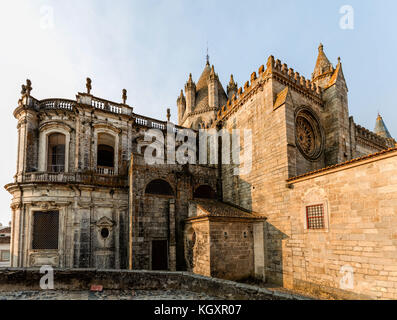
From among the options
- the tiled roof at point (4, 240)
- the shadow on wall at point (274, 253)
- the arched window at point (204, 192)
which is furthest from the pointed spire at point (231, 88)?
the tiled roof at point (4, 240)

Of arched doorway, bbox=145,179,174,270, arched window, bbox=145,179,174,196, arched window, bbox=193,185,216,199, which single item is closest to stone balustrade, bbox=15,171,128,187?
arched window, bbox=145,179,174,196

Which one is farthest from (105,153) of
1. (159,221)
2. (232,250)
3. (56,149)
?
(232,250)

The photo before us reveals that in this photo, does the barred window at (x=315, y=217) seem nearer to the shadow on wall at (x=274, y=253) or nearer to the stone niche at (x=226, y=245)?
the shadow on wall at (x=274, y=253)

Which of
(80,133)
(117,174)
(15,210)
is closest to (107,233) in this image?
(117,174)

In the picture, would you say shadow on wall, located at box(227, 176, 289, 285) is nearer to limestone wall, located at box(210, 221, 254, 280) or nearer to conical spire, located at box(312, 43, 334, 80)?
limestone wall, located at box(210, 221, 254, 280)

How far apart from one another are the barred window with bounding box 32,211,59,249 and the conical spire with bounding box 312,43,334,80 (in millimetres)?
21652

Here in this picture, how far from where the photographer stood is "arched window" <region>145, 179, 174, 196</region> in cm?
1675

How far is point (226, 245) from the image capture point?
13625mm

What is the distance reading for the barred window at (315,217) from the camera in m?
11.2

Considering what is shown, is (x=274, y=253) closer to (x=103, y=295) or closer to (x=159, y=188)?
(x=159, y=188)

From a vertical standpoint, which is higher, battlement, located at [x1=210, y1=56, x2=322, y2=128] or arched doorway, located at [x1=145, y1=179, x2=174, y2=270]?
battlement, located at [x1=210, y1=56, x2=322, y2=128]

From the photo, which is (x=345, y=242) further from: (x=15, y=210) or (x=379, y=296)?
(x=15, y=210)

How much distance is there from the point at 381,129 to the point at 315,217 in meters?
29.0

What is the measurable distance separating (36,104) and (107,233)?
1102cm
